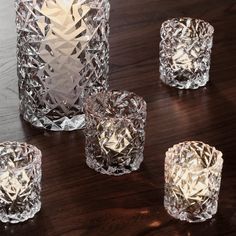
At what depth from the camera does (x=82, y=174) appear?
1.01m

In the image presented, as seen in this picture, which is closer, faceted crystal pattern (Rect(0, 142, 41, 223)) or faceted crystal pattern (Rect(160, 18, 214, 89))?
faceted crystal pattern (Rect(0, 142, 41, 223))

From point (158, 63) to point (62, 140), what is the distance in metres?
0.28

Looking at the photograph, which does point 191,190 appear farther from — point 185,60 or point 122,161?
point 185,60

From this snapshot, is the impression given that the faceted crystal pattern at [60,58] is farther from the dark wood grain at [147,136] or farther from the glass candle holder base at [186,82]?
the glass candle holder base at [186,82]

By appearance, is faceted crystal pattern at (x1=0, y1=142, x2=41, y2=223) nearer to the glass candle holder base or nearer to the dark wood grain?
the dark wood grain

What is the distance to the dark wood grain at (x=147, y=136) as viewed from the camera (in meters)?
0.92

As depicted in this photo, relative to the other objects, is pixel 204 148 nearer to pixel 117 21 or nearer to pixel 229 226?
pixel 229 226

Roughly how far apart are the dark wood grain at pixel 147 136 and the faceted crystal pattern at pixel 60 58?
3 centimetres

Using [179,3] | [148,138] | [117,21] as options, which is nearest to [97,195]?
[148,138]

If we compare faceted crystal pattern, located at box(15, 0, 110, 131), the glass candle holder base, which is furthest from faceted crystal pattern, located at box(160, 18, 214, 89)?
faceted crystal pattern, located at box(15, 0, 110, 131)

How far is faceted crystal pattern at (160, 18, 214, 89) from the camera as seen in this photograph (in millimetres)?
1216

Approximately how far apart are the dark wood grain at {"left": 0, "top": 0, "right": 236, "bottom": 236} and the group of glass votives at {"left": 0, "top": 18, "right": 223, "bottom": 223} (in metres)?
0.02

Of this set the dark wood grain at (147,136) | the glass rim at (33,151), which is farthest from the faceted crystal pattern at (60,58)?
the glass rim at (33,151)

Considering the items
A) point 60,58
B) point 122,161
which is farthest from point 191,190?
point 60,58
